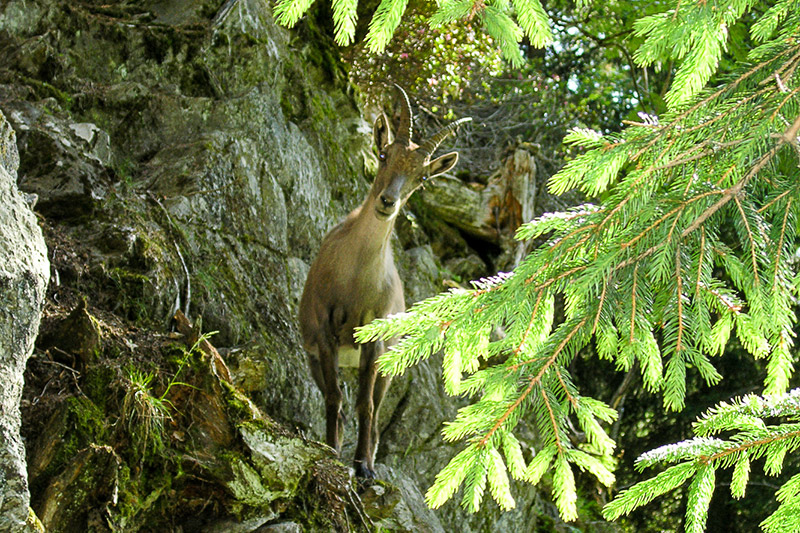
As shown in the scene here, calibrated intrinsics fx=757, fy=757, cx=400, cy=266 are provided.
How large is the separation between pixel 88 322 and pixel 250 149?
13.5ft

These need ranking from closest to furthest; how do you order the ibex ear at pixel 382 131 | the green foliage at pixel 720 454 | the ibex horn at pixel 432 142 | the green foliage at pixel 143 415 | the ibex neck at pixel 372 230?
the green foliage at pixel 720 454
the green foliage at pixel 143 415
the ibex neck at pixel 372 230
the ibex horn at pixel 432 142
the ibex ear at pixel 382 131

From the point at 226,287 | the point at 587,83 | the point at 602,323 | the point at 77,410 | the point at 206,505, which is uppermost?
the point at 587,83

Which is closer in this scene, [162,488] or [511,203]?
[162,488]

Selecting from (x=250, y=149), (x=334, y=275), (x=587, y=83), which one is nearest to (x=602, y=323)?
(x=334, y=275)

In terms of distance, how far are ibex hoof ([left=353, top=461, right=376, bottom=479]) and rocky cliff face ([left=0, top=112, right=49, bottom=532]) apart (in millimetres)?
3274

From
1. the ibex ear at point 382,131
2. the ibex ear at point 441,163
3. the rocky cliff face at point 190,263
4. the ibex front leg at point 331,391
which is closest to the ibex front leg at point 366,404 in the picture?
the ibex front leg at point 331,391

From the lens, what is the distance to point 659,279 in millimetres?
2693

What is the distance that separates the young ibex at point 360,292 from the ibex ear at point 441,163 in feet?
0.48

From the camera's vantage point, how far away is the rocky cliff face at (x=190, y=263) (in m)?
4.05

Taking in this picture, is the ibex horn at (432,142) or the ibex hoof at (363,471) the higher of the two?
the ibex horn at (432,142)

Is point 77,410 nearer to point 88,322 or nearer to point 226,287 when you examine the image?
point 88,322

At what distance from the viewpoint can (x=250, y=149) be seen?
8133mm

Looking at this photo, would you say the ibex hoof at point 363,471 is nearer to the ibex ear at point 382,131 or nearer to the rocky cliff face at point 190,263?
the rocky cliff face at point 190,263

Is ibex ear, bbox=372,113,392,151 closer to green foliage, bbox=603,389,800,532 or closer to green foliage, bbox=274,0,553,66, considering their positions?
green foliage, bbox=274,0,553,66
